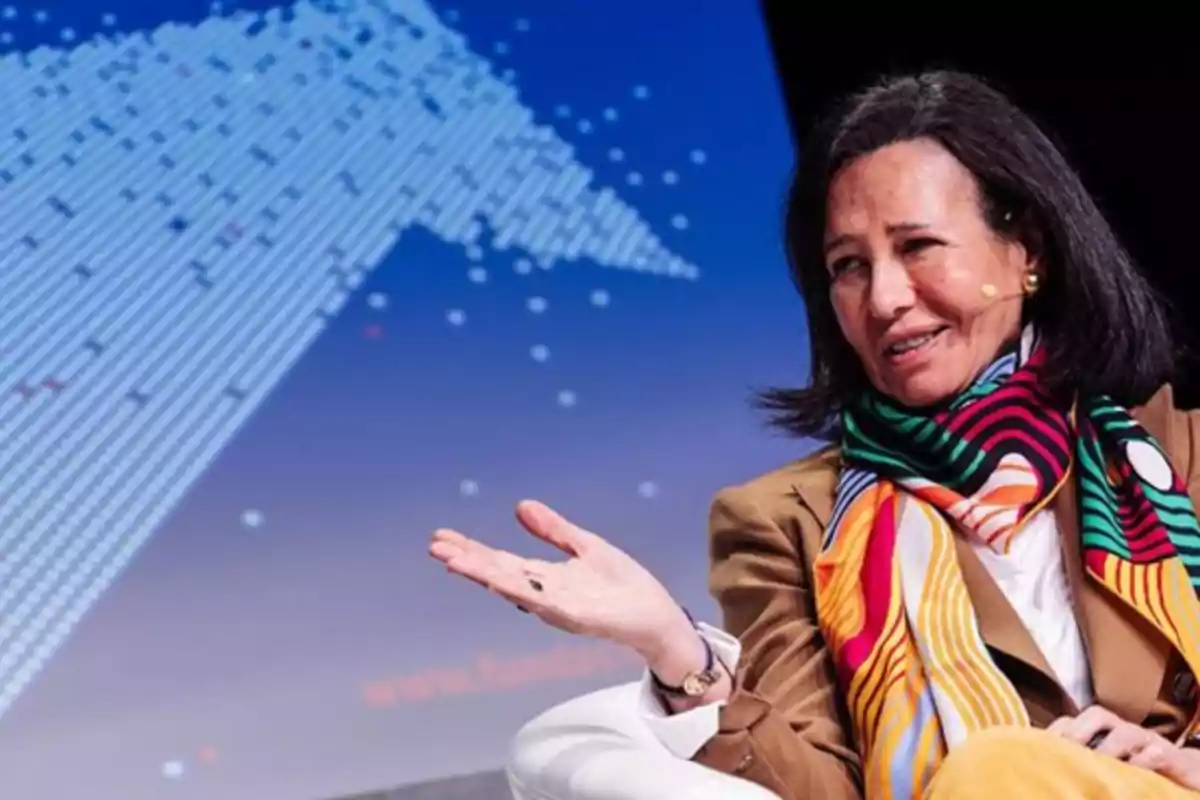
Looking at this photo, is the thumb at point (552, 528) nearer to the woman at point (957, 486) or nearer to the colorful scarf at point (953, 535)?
the woman at point (957, 486)

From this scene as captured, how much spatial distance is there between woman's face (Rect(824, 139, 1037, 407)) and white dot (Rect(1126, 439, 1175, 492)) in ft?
0.56

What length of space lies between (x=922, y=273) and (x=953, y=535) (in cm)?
27

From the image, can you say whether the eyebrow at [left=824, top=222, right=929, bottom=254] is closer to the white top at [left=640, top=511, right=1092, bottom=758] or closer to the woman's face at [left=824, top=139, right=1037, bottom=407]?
the woman's face at [left=824, top=139, right=1037, bottom=407]

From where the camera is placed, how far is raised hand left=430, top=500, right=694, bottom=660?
1.15 meters

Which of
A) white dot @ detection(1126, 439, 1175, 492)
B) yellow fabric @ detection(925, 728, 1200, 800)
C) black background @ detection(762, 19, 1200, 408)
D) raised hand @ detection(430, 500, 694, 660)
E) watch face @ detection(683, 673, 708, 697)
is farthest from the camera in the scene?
black background @ detection(762, 19, 1200, 408)

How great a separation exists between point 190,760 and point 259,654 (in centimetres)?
15

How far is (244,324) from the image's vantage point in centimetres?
208

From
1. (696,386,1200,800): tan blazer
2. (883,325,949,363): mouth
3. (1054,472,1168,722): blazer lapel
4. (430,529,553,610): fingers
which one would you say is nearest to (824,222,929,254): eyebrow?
(883,325,949,363): mouth

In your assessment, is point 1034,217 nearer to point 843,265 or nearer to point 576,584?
point 843,265

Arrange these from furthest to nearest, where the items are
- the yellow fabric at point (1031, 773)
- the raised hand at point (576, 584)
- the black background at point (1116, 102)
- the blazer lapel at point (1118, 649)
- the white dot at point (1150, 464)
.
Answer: the black background at point (1116, 102)
the white dot at point (1150, 464)
the blazer lapel at point (1118, 649)
the raised hand at point (576, 584)
the yellow fabric at point (1031, 773)

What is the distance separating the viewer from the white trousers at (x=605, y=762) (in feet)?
3.71

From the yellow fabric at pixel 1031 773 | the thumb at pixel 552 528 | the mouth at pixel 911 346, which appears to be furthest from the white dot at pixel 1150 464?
the thumb at pixel 552 528

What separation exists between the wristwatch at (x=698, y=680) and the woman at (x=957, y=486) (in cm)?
10

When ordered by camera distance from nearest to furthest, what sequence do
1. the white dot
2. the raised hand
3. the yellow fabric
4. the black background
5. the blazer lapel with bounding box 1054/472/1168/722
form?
the yellow fabric
the raised hand
the blazer lapel with bounding box 1054/472/1168/722
the white dot
the black background
